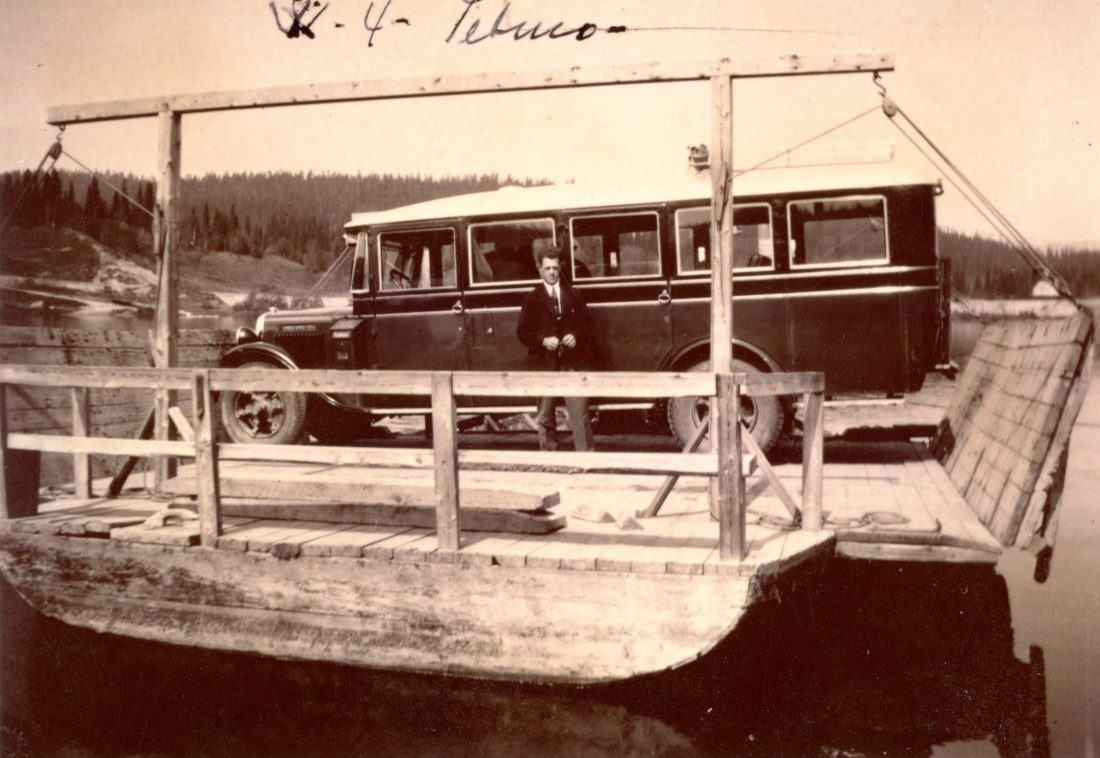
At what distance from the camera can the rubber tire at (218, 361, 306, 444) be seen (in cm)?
895

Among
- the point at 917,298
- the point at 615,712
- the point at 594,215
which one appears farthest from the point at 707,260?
the point at 615,712

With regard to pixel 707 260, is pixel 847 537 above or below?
below

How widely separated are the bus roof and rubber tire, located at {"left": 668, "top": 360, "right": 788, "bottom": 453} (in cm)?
150

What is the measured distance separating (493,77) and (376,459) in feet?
7.87

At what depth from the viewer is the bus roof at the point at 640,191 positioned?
25.6 feet

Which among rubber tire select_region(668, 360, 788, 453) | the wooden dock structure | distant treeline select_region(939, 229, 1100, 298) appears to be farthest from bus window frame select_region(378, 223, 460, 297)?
distant treeline select_region(939, 229, 1100, 298)

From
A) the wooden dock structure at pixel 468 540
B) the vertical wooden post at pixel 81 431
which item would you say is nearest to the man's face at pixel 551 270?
the wooden dock structure at pixel 468 540

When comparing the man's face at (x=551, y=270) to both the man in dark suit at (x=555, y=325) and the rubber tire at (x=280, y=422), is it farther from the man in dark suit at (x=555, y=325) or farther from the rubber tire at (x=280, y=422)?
the rubber tire at (x=280, y=422)

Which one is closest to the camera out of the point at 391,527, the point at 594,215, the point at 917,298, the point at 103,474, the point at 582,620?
the point at 582,620

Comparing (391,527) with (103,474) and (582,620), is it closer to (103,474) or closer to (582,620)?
(582,620)

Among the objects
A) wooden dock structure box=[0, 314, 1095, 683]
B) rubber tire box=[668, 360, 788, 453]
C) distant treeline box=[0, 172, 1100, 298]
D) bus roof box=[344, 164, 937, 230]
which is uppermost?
distant treeline box=[0, 172, 1100, 298]

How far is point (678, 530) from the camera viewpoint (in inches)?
202

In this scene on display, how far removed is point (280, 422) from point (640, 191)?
13.3 feet

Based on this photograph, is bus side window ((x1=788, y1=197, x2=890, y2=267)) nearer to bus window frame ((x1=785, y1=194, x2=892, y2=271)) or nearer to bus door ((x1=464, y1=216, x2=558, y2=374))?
bus window frame ((x1=785, y1=194, x2=892, y2=271))
